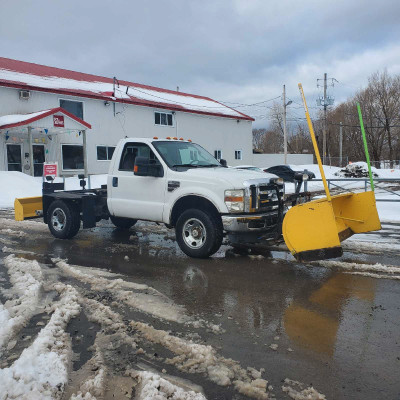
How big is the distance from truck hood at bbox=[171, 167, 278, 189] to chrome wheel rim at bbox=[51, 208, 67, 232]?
3184 millimetres

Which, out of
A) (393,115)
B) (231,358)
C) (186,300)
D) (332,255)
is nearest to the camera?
(231,358)

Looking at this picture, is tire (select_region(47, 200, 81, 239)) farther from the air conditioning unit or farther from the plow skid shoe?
the air conditioning unit

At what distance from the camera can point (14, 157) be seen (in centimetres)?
2339

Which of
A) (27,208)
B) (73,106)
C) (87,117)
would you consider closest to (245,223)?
(27,208)

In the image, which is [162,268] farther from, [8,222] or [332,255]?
[8,222]

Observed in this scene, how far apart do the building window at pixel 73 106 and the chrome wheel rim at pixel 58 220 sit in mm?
18540

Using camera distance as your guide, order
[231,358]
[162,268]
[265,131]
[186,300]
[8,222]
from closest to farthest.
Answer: [231,358] → [186,300] → [162,268] → [8,222] → [265,131]

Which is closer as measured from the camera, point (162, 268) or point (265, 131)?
point (162, 268)

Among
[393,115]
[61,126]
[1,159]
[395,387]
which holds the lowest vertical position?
[395,387]

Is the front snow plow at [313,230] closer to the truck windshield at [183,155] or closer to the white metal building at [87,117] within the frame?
the truck windshield at [183,155]

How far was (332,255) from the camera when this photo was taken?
5.73m

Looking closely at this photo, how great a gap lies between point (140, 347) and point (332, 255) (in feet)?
10.2

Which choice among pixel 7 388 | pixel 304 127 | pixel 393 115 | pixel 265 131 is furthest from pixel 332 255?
pixel 265 131

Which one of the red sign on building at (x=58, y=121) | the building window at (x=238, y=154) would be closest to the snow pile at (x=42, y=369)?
the red sign on building at (x=58, y=121)
